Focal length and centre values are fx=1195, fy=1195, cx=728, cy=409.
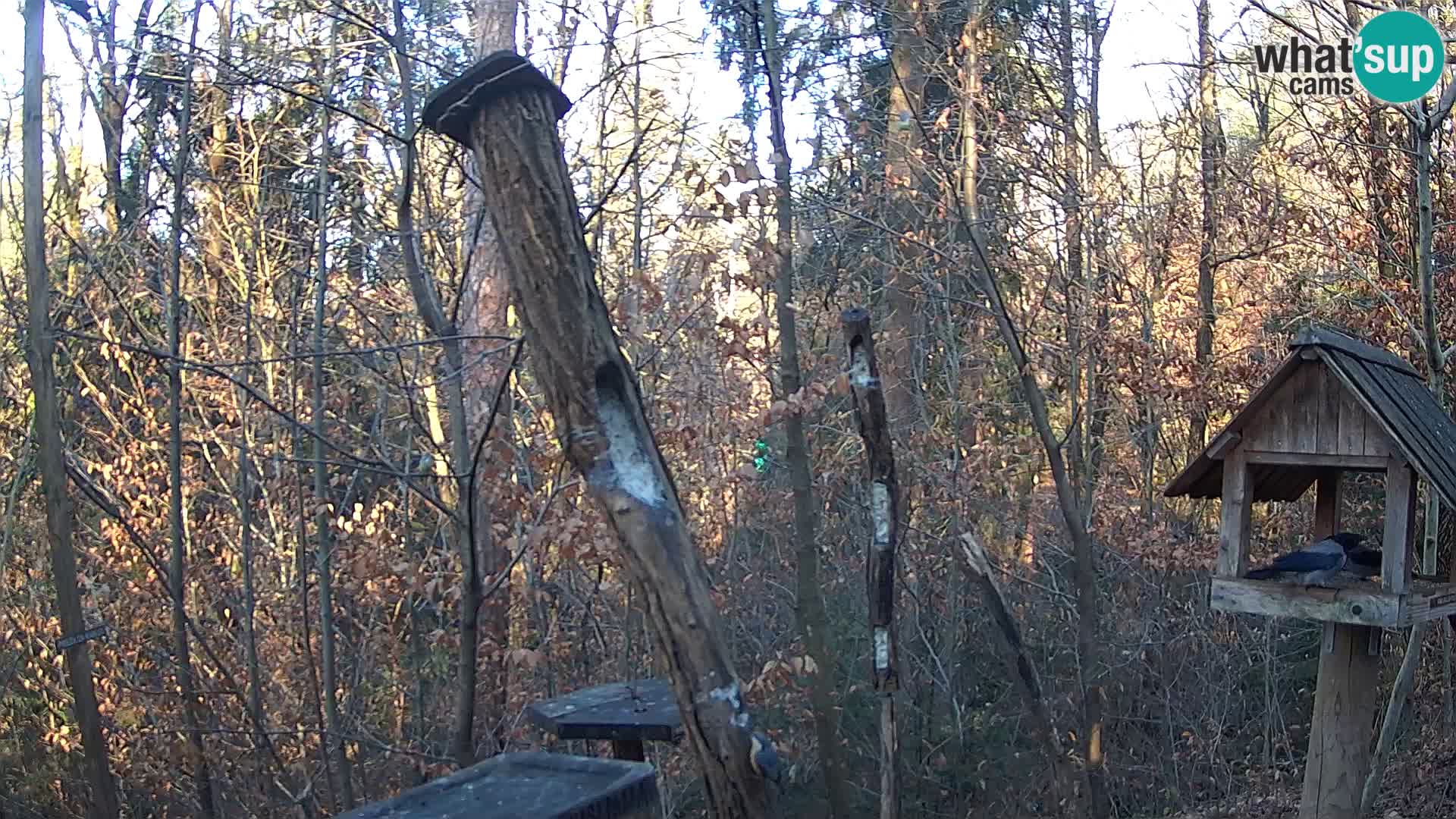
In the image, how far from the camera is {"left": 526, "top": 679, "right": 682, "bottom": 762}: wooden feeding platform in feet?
13.9

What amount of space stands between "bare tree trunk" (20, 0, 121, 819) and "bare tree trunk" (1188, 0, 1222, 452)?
7.68 meters

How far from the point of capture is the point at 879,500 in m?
4.51

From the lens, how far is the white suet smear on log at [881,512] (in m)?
4.51

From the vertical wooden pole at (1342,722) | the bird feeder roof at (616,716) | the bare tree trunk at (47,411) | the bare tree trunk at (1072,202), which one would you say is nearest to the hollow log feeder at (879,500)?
the bird feeder roof at (616,716)

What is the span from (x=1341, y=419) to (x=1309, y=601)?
64cm

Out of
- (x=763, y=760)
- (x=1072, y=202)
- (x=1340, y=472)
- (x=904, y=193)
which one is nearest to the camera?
(x=763, y=760)

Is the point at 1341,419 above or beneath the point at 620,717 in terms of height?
above

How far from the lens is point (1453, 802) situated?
750cm

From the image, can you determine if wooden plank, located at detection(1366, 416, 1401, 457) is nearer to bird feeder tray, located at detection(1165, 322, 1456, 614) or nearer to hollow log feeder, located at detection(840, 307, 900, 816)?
bird feeder tray, located at detection(1165, 322, 1456, 614)

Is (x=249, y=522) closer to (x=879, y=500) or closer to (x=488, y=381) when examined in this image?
(x=488, y=381)

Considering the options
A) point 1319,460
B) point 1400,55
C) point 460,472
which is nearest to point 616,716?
point 460,472

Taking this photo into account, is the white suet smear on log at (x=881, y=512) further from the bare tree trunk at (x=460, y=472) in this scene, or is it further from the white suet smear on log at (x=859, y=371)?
the bare tree trunk at (x=460, y=472)

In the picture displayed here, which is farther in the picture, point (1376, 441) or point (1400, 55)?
point (1400, 55)

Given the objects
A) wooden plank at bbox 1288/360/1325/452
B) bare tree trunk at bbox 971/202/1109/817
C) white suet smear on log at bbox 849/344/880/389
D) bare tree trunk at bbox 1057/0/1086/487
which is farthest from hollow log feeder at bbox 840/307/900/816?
bare tree trunk at bbox 1057/0/1086/487
